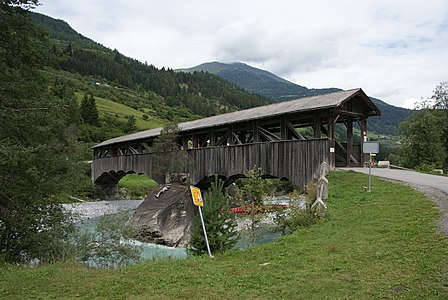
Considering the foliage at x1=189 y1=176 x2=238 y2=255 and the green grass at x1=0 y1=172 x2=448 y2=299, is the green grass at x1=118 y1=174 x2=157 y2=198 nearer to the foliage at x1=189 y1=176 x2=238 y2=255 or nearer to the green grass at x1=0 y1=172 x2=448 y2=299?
the foliage at x1=189 y1=176 x2=238 y2=255

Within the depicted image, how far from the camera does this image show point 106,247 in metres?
10.5

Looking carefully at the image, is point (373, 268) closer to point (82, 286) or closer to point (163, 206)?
point (82, 286)

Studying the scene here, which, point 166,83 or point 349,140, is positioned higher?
point 166,83

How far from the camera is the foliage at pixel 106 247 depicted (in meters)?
10.4

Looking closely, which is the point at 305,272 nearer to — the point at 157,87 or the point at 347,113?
the point at 347,113

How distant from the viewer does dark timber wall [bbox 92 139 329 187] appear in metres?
15.8

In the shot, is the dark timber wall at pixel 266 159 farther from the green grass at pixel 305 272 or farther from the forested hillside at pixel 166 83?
the forested hillside at pixel 166 83

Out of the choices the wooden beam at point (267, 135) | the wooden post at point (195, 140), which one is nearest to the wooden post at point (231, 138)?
the wooden beam at point (267, 135)

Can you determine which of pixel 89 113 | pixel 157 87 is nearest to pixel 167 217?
pixel 89 113


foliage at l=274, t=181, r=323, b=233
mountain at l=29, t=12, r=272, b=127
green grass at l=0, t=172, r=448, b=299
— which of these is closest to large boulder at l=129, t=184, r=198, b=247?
foliage at l=274, t=181, r=323, b=233

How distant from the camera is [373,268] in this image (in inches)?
236

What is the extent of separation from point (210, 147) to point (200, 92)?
391ft

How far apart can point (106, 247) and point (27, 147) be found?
3.33 metres

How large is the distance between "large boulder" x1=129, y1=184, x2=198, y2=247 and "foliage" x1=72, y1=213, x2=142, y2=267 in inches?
275
